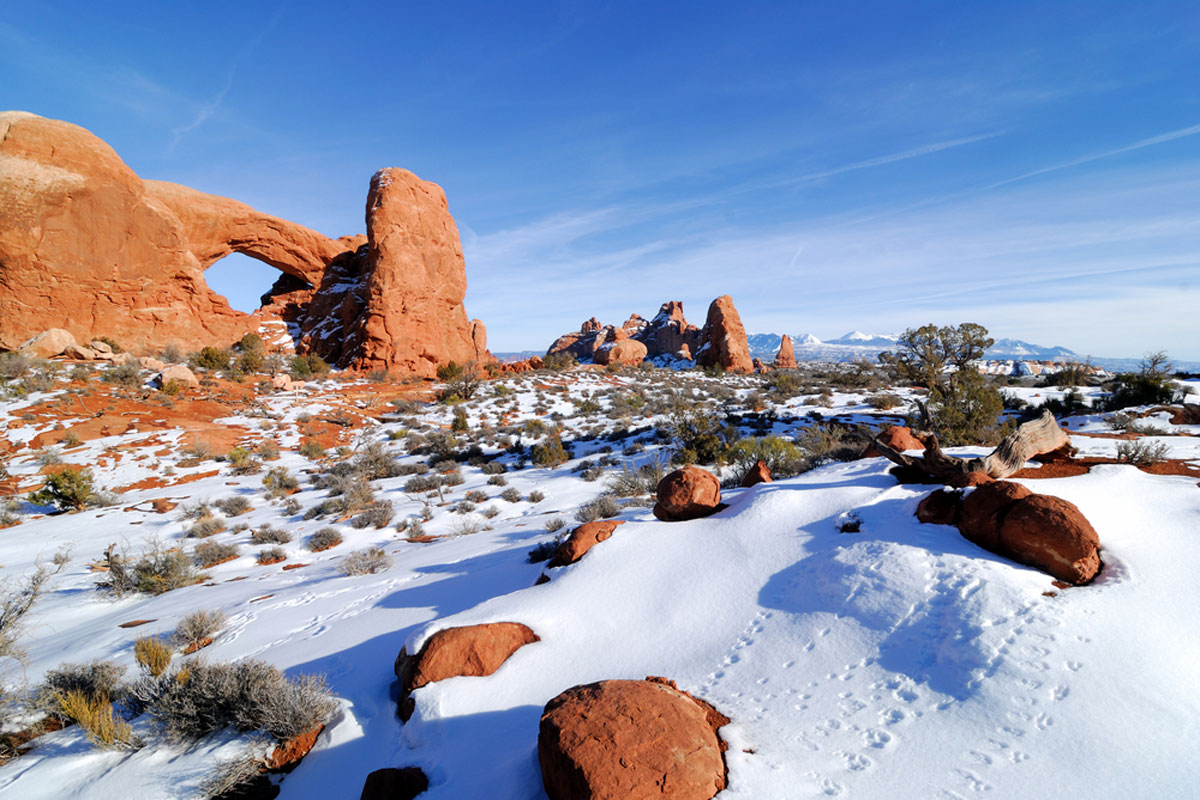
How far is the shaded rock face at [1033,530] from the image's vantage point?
3057 mm

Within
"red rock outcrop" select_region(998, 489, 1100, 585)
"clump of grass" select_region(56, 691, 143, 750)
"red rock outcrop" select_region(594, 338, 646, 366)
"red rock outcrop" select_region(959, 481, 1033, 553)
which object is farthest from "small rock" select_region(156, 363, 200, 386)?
"red rock outcrop" select_region(594, 338, 646, 366)

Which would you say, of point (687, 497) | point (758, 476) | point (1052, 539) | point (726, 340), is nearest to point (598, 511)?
point (687, 497)

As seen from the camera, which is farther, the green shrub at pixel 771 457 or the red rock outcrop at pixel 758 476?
the green shrub at pixel 771 457

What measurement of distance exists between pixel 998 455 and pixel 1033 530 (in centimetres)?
193

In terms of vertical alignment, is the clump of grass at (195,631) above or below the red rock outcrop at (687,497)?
below

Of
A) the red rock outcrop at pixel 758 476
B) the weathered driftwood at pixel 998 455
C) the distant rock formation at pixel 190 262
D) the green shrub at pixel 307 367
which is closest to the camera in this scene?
the weathered driftwood at pixel 998 455

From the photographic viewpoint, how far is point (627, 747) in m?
2.07

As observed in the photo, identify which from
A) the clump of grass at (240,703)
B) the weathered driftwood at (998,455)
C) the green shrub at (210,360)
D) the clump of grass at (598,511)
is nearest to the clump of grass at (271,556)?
the clump of grass at (240,703)

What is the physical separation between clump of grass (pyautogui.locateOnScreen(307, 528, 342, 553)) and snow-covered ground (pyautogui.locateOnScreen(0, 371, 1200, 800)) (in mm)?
1073

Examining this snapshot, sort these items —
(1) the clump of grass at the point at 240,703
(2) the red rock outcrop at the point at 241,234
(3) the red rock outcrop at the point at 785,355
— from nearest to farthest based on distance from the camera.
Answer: (1) the clump of grass at the point at 240,703 → (2) the red rock outcrop at the point at 241,234 → (3) the red rock outcrop at the point at 785,355

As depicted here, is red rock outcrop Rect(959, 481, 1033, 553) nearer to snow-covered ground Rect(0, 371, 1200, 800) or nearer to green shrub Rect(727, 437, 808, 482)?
snow-covered ground Rect(0, 371, 1200, 800)

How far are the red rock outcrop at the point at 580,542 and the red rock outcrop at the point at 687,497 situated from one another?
658 mm

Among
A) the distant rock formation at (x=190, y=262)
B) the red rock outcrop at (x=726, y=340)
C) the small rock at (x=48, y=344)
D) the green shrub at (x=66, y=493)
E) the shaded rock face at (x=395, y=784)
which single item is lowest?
the shaded rock face at (x=395, y=784)

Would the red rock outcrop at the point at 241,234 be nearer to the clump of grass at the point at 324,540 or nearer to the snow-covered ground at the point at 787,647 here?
the clump of grass at the point at 324,540
